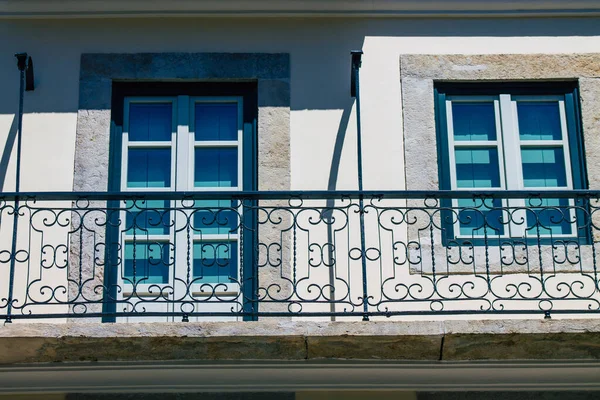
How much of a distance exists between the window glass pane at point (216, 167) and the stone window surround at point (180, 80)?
26cm

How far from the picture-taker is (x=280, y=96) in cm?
995

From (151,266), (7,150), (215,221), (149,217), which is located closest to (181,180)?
(149,217)

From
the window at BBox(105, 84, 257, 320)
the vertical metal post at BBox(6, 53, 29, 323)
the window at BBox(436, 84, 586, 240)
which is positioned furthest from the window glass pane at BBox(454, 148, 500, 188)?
the vertical metal post at BBox(6, 53, 29, 323)

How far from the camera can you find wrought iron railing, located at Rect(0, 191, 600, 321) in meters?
9.04

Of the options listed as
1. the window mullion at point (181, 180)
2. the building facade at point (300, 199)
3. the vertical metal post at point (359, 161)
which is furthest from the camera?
the window mullion at point (181, 180)

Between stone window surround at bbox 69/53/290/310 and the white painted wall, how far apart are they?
8cm

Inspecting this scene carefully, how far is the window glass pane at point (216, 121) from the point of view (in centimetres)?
994

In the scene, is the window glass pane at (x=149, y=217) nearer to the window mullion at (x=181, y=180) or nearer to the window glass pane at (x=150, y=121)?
the window mullion at (x=181, y=180)

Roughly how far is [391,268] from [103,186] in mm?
2262

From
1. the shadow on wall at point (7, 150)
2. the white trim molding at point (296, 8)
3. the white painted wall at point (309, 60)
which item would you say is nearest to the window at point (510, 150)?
the white painted wall at point (309, 60)

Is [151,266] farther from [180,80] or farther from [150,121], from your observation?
[180,80]

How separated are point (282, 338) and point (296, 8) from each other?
2961 millimetres

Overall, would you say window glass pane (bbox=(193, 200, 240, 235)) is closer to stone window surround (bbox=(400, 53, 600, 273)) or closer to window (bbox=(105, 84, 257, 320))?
window (bbox=(105, 84, 257, 320))

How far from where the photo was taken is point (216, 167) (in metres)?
9.86
